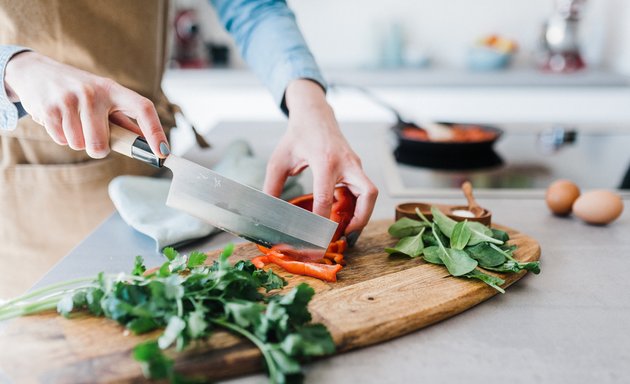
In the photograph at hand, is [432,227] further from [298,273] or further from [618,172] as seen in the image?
[618,172]

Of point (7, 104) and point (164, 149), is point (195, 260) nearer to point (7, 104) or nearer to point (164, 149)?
point (164, 149)

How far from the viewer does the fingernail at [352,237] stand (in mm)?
995

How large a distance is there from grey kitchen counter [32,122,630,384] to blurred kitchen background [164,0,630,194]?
149 centimetres

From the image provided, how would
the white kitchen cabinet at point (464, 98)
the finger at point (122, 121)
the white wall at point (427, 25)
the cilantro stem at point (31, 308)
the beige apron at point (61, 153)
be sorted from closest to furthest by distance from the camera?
the cilantro stem at point (31, 308)
the finger at point (122, 121)
the beige apron at point (61, 153)
the white kitchen cabinet at point (464, 98)
the white wall at point (427, 25)

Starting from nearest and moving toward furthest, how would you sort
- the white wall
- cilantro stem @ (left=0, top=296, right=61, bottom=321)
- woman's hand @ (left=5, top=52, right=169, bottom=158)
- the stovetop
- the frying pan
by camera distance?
cilantro stem @ (left=0, top=296, right=61, bottom=321) < woman's hand @ (left=5, top=52, right=169, bottom=158) < the stovetop < the frying pan < the white wall

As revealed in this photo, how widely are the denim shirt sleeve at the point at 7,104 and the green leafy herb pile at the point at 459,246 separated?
666 mm

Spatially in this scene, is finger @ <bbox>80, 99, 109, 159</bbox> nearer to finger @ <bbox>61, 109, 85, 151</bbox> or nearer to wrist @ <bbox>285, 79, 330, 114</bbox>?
finger @ <bbox>61, 109, 85, 151</bbox>

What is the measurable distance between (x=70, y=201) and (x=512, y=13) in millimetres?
2864

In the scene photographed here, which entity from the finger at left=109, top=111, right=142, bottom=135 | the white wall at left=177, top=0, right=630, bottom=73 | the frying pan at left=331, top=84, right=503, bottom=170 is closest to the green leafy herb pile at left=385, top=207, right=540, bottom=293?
the finger at left=109, top=111, right=142, bottom=135

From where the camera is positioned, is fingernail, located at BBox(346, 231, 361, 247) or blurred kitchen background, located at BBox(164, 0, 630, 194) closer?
fingernail, located at BBox(346, 231, 361, 247)

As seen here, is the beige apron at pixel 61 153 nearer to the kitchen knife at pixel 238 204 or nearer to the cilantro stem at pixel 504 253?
the kitchen knife at pixel 238 204

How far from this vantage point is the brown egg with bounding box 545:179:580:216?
117cm

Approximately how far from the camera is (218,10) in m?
1.45

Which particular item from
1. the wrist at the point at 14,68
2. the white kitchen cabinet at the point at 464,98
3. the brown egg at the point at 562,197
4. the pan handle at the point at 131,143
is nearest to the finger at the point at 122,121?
the pan handle at the point at 131,143
